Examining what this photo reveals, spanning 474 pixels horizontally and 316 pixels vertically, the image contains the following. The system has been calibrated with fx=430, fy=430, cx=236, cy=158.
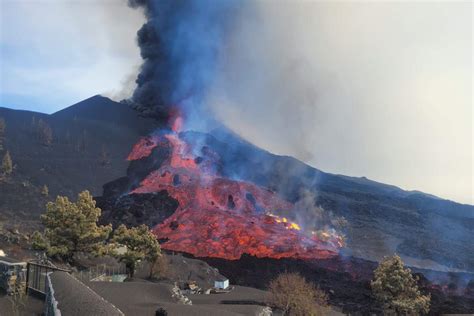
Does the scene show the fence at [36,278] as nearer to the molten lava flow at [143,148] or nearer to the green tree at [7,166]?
the green tree at [7,166]

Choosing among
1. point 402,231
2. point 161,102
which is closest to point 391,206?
point 402,231

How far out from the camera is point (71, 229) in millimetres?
41375

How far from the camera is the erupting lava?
233 feet

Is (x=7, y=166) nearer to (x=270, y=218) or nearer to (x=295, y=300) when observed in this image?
(x=270, y=218)

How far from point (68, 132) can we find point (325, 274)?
250 feet

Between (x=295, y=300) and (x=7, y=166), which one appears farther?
(x=7, y=166)

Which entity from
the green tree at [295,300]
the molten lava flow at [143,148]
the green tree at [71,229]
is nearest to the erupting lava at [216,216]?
the molten lava flow at [143,148]

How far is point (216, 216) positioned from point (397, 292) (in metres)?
44.1

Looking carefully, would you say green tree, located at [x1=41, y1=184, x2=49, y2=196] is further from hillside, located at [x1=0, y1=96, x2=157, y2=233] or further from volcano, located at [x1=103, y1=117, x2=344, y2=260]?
volcano, located at [x1=103, y1=117, x2=344, y2=260]

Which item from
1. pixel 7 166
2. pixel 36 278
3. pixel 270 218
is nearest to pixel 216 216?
pixel 270 218

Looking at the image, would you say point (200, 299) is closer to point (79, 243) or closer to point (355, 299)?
point (79, 243)

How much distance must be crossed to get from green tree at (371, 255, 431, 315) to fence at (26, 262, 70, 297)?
112ft

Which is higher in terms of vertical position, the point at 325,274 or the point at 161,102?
the point at 161,102

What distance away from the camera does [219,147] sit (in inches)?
4660
